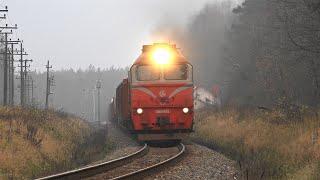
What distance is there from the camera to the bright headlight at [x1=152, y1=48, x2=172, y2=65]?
64.8ft

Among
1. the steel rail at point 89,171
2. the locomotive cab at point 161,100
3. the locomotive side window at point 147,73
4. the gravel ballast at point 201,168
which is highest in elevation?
the locomotive side window at point 147,73

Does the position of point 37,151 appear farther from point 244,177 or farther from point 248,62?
point 248,62

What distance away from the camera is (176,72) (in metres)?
19.6

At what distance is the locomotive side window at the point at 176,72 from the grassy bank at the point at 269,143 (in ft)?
10.4

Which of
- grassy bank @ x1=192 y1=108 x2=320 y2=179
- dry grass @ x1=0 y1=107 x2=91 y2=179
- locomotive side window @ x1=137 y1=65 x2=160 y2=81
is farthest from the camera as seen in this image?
locomotive side window @ x1=137 y1=65 x2=160 y2=81

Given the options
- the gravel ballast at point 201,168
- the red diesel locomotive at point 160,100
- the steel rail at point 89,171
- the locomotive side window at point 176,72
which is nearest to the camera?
the steel rail at point 89,171

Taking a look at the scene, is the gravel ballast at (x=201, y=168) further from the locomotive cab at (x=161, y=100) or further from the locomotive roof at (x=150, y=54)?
the locomotive roof at (x=150, y=54)

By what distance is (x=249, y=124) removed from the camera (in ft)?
71.1

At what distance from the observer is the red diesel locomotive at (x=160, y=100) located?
18781mm

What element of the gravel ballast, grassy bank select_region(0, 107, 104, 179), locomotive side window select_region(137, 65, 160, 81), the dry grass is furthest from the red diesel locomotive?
the dry grass

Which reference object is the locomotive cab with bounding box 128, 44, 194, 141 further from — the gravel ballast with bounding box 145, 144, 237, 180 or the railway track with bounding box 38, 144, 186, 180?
the gravel ballast with bounding box 145, 144, 237, 180

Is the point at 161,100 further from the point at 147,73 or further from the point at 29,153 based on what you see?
the point at 29,153

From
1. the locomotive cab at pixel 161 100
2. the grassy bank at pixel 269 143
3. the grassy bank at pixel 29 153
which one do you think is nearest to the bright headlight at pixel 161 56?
the locomotive cab at pixel 161 100

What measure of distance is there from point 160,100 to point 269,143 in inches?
178
